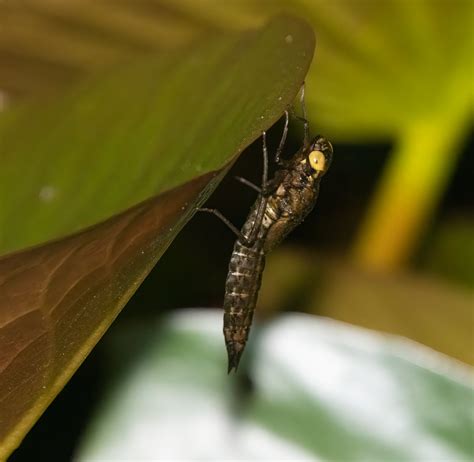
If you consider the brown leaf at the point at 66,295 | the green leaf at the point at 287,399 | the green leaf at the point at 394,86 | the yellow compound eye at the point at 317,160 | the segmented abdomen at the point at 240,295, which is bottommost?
the green leaf at the point at 287,399

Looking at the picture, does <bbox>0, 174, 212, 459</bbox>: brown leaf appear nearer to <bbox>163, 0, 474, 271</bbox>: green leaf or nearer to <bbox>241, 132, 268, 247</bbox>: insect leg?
<bbox>241, 132, 268, 247</bbox>: insect leg

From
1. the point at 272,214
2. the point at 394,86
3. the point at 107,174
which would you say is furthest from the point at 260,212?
the point at 394,86

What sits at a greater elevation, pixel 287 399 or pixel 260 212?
pixel 260 212

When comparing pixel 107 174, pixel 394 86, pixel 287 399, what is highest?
pixel 394 86

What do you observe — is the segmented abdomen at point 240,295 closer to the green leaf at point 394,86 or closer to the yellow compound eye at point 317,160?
the yellow compound eye at point 317,160

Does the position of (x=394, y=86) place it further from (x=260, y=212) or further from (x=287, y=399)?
(x=287, y=399)

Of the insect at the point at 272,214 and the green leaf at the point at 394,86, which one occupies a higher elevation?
the green leaf at the point at 394,86

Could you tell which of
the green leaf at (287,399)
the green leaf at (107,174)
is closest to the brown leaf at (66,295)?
the green leaf at (107,174)
